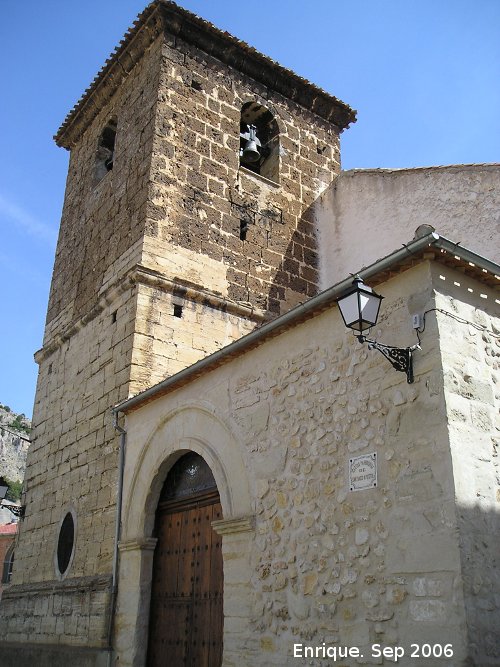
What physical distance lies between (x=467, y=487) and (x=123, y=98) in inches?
357

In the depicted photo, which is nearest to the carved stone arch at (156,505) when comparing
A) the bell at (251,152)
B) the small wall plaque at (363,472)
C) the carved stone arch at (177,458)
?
the carved stone arch at (177,458)

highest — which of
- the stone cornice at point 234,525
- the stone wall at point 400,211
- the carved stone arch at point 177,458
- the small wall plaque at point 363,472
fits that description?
the stone wall at point 400,211

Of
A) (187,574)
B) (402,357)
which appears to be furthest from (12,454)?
(402,357)

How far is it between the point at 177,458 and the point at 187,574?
1.16 metres

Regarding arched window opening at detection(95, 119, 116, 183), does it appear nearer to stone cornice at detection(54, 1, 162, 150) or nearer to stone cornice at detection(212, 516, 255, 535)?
stone cornice at detection(54, 1, 162, 150)

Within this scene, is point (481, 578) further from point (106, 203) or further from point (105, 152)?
point (105, 152)

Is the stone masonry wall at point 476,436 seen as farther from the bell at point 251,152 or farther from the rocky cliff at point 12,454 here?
the rocky cliff at point 12,454

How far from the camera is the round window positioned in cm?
816

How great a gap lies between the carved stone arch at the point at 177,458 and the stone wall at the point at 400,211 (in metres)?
3.76

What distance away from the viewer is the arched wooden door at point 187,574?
18.9 ft

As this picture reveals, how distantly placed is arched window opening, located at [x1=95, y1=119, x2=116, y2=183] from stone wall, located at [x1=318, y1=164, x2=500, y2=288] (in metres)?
3.89

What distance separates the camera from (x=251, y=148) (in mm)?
10117

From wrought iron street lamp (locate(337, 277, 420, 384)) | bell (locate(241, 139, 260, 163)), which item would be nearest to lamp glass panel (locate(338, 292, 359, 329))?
wrought iron street lamp (locate(337, 277, 420, 384))

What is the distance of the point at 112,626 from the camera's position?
6742mm
